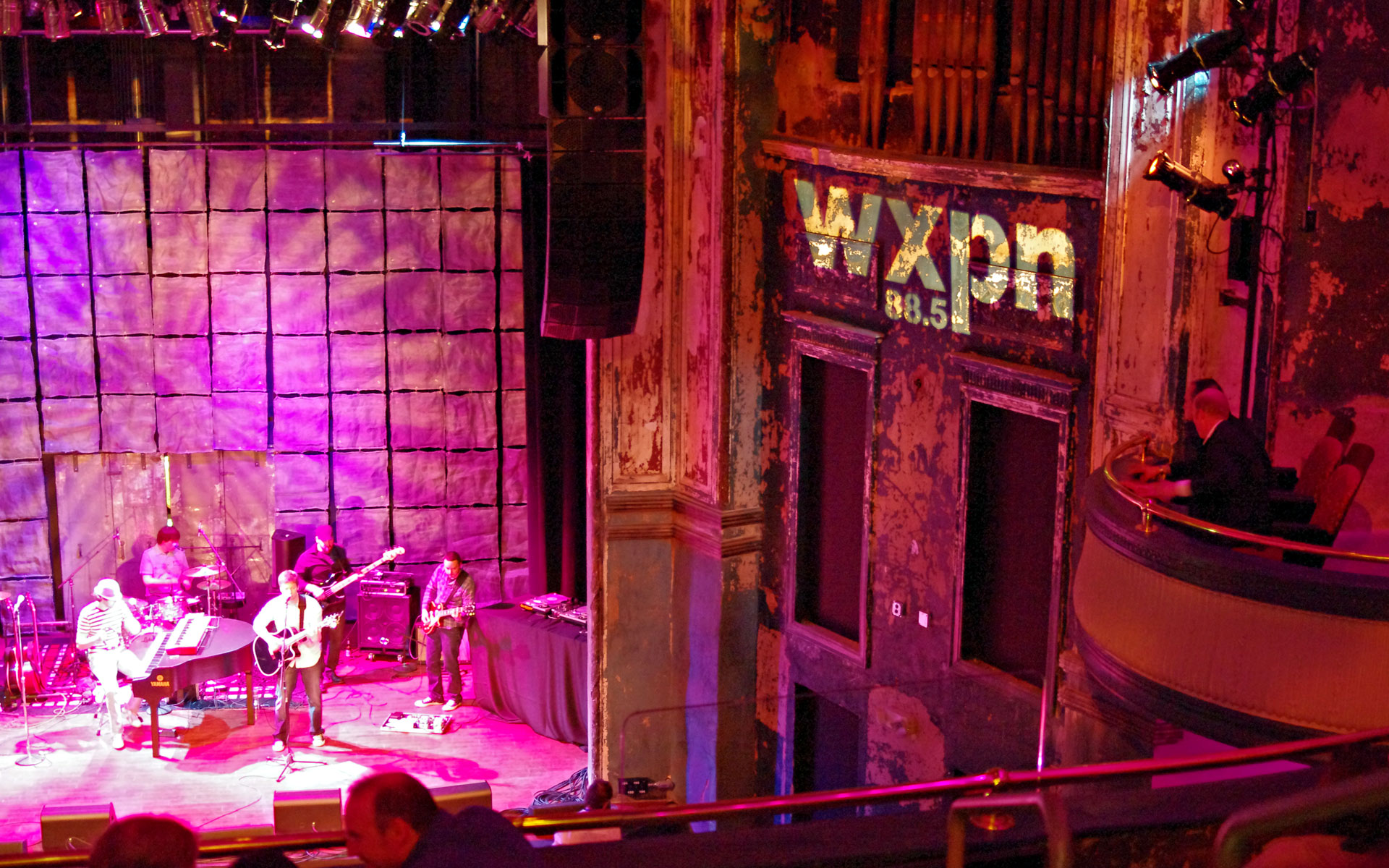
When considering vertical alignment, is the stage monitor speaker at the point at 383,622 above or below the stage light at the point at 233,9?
below

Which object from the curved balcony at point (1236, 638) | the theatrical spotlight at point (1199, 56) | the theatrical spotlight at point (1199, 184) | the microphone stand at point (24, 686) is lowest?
the microphone stand at point (24, 686)

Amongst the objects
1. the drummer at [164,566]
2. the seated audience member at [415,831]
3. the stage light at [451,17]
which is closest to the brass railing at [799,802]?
the seated audience member at [415,831]

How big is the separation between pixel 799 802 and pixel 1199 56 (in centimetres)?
353

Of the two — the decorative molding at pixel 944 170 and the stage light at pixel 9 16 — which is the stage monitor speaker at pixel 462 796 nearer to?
the decorative molding at pixel 944 170

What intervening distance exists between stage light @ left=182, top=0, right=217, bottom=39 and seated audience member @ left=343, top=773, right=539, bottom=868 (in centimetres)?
729

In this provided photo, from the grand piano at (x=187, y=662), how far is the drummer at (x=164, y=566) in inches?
39.0

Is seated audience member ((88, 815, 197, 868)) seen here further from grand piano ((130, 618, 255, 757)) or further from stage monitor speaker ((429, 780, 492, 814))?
grand piano ((130, 618, 255, 757))

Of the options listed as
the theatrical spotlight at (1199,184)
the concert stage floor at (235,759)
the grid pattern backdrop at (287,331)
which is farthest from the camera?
the grid pattern backdrop at (287,331)

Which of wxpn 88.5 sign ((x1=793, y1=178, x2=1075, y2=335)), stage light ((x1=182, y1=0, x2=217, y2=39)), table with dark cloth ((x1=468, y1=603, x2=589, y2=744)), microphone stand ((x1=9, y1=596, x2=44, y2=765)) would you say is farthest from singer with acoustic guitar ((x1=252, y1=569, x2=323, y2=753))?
wxpn 88.5 sign ((x1=793, y1=178, x2=1075, y2=335))

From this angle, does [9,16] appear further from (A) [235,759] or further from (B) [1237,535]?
(B) [1237,535]

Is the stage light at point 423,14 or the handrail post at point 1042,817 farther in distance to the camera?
the stage light at point 423,14

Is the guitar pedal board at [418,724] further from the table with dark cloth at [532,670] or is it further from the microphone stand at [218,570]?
the microphone stand at [218,570]

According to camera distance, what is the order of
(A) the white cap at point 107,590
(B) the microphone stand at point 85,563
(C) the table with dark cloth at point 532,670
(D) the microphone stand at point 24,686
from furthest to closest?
(B) the microphone stand at point 85,563 < (C) the table with dark cloth at point 532,670 < (A) the white cap at point 107,590 < (D) the microphone stand at point 24,686

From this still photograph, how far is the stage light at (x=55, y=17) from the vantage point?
9.50 metres
